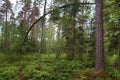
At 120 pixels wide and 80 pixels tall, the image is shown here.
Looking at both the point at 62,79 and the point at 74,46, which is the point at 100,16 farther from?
the point at 74,46

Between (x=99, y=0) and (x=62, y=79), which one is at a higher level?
(x=99, y=0)

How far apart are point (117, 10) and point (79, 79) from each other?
4.14 metres

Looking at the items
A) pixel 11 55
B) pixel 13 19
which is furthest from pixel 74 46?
pixel 13 19

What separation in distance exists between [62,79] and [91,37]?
10.8 metres

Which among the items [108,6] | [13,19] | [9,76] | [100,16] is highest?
[13,19]

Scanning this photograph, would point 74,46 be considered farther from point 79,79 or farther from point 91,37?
point 79,79

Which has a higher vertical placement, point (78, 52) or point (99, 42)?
point (99, 42)

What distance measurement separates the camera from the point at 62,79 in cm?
922

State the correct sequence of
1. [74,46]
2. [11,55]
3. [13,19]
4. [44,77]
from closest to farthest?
[44,77] < [11,55] < [74,46] < [13,19]

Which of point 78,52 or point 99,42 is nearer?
point 99,42

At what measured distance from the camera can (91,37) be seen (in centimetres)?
1936

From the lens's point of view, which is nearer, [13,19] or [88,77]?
[88,77]

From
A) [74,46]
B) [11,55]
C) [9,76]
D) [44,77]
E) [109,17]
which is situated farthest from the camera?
[74,46]

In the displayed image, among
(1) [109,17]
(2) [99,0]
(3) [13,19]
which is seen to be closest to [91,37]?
(1) [109,17]
